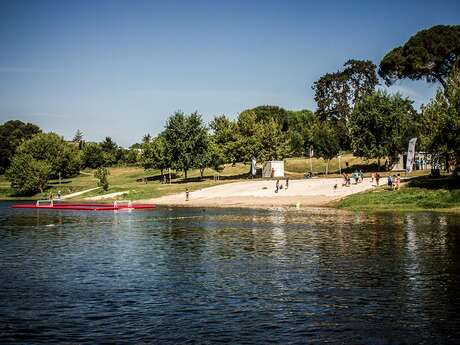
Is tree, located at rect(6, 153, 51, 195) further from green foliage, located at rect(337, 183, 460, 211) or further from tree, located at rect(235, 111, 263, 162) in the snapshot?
green foliage, located at rect(337, 183, 460, 211)

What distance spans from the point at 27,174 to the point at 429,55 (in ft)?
309

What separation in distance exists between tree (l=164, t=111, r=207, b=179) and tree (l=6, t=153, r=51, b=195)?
121ft

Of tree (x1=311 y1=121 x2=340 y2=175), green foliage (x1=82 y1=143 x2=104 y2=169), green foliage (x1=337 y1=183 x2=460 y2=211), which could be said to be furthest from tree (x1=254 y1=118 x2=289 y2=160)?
green foliage (x1=82 y1=143 x2=104 y2=169)

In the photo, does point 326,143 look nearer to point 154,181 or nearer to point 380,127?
point 380,127

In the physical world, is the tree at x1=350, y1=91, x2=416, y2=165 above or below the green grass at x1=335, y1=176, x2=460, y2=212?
above

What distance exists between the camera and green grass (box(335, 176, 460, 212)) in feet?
223

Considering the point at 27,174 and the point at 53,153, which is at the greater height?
the point at 53,153

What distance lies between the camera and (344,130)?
135875 mm

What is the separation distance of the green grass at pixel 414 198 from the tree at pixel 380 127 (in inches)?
900

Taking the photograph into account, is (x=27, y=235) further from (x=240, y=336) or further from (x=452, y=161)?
(x=452, y=161)

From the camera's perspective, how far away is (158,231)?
5156 centimetres

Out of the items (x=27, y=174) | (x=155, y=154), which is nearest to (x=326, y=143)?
(x=155, y=154)

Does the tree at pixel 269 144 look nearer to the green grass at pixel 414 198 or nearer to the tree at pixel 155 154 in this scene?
the tree at pixel 155 154

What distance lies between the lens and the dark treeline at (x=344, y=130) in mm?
74000
